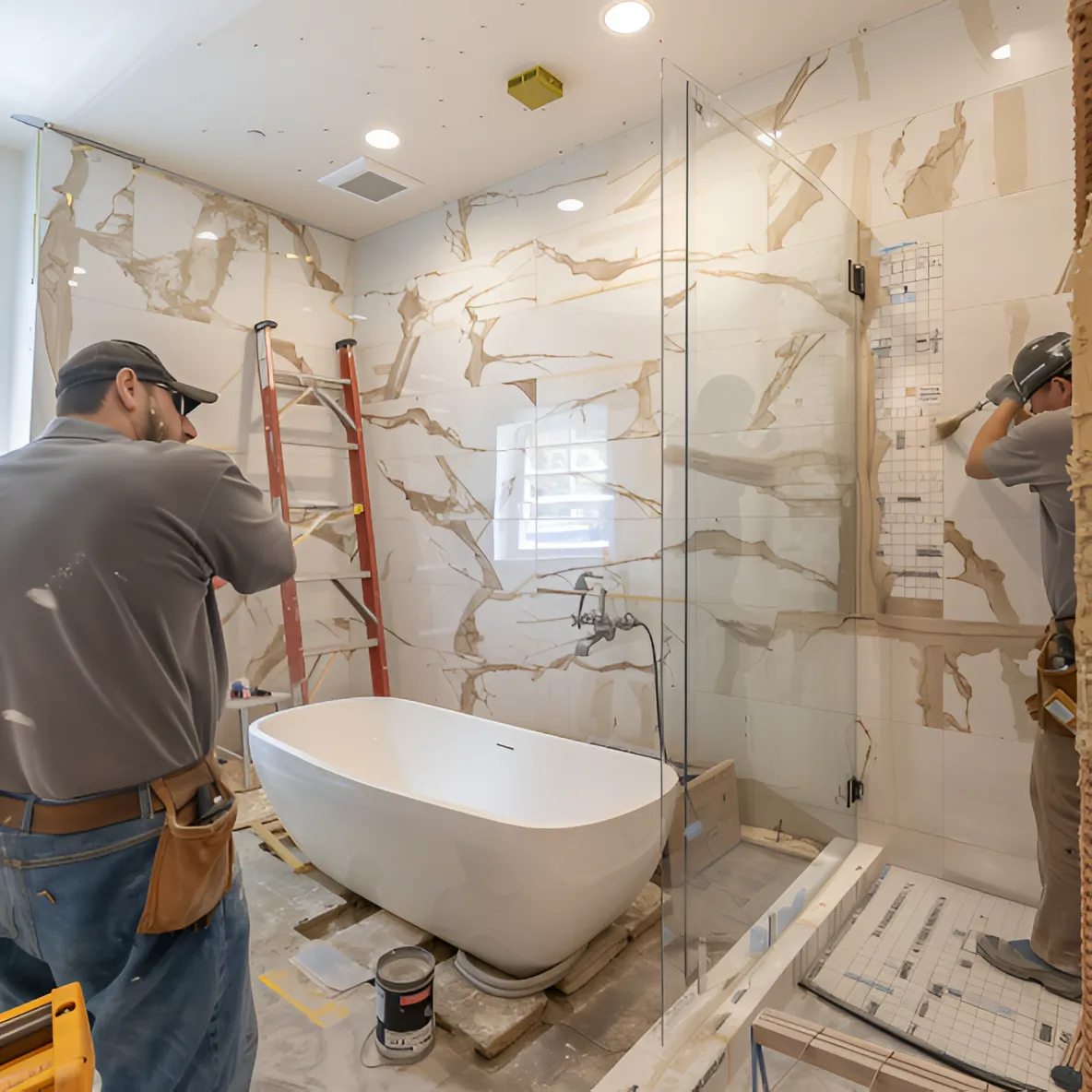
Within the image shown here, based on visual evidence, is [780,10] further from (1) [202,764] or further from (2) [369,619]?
(2) [369,619]

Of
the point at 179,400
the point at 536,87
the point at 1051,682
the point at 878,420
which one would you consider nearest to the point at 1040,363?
the point at 878,420

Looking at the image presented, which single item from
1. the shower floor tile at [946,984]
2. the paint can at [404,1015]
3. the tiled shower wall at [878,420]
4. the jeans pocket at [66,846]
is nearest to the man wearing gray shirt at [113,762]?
the jeans pocket at [66,846]

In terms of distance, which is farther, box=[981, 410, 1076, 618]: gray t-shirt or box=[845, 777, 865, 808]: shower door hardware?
box=[845, 777, 865, 808]: shower door hardware

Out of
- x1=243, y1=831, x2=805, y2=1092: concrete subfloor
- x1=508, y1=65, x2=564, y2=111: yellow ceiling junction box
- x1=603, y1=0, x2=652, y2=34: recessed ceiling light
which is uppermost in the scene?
x1=603, y1=0, x2=652, y2=34: recessed ceiling light

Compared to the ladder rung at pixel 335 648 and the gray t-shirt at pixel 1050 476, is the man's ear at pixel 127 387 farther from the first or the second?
the ladder rung at pixel 335 648

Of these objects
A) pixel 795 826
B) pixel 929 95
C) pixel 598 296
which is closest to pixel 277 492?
pixel 598 296

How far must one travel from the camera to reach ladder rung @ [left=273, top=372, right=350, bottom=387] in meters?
3.49

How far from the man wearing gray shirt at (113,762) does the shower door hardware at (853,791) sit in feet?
5.70

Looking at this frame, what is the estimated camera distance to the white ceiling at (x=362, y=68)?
2.19m

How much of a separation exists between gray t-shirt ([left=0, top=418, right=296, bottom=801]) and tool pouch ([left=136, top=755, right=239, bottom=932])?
47 millimetres

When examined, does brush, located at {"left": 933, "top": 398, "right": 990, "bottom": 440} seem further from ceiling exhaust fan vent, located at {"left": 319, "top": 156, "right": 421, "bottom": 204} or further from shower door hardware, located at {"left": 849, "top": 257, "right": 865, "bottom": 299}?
ceiling exhaust fan vent, located at {"left": 319, "top": 156, "right": 421, "bottom": 204}

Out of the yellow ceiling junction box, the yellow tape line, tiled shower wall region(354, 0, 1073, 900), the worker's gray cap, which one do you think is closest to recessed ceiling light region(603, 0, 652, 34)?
the yellow ceiling junction box

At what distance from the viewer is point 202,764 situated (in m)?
1.34

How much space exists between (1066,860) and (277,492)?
10.2 feet
